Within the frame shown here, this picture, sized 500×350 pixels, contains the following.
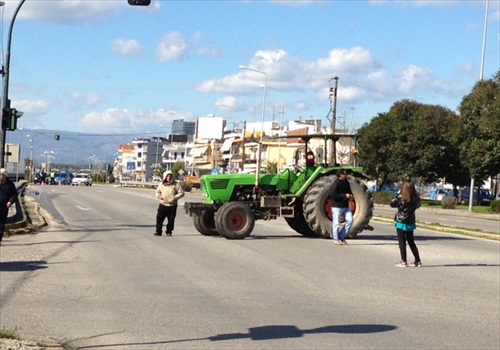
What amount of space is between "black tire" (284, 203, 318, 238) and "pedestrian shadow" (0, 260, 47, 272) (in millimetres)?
8554

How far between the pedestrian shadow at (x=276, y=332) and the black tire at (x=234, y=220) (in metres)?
11.5

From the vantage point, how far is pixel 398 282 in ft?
47.9

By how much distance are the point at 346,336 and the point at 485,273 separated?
7.04 metres

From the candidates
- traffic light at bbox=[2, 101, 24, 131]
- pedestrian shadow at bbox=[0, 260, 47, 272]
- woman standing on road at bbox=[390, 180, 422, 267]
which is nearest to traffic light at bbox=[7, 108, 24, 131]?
traffic light at bbox=[2, 101, 24, 131]

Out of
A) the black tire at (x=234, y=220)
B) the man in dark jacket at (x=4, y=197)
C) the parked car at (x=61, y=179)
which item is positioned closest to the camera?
the man in dark jacket at (x=4, y=197)

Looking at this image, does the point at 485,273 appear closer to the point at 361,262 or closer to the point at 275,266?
the point at 361,262

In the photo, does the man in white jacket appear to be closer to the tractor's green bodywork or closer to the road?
the tractor's green bodywork

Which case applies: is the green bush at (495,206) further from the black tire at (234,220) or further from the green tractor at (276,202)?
the black tire at (234,220)

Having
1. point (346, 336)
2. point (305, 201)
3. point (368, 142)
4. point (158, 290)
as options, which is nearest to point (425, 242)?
point (305, 201)

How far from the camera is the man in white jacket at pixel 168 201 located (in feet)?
73.7

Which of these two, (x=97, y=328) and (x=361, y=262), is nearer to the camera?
(x=97, y=328)

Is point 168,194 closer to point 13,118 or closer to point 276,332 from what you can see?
point 13,118

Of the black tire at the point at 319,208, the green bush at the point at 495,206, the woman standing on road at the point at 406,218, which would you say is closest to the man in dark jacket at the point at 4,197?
the black tire at the point at 319,208

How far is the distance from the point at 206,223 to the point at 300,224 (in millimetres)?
2504
